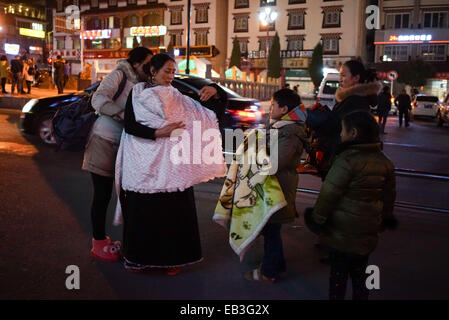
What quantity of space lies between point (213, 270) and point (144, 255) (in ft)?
2.11

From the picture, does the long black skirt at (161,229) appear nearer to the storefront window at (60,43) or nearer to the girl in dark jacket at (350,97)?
the girl in dark jacket at (350,97)

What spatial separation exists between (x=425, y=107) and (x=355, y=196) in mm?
28814

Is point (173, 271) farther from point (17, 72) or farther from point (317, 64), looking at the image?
point (317, 64)

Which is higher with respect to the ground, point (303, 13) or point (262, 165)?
point (303, 13)

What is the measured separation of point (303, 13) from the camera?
49.4m

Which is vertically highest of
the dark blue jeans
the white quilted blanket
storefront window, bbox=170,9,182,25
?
storefront window, bbox=170,9,182,25

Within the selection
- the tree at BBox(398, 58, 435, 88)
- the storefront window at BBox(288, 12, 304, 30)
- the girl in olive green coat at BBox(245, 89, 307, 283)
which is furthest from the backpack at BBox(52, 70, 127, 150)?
the storefront window at BBox(288, 12, 304, 30)

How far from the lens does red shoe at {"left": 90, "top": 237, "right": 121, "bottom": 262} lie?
392cm

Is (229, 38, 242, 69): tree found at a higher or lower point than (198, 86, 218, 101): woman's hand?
higher

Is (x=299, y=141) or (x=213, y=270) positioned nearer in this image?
(x=299, y=141)

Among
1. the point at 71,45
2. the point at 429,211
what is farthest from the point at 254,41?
the point at 429,211

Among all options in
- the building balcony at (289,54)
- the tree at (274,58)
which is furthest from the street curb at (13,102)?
the building balcony at (289,54)

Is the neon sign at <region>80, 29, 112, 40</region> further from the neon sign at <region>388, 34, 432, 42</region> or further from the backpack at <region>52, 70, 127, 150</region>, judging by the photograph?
the backpack at <region>52, 70, 127, 150</region>
